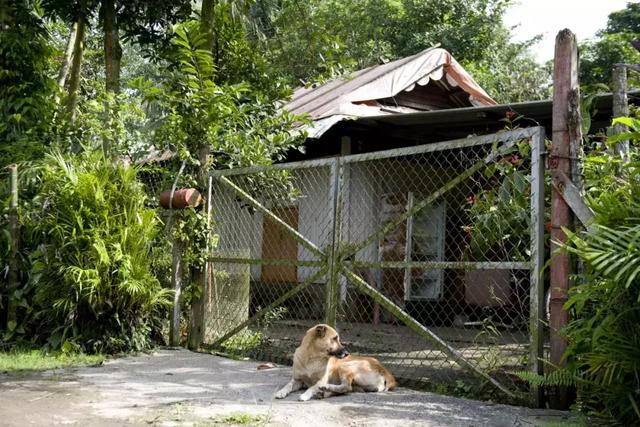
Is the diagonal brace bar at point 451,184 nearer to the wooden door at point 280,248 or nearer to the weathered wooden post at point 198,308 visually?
the weathered wooden post at point 198,308

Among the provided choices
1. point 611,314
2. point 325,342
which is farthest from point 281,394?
point 611,314

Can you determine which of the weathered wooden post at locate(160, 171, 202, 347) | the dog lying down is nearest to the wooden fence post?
the weathered wooden post at locate(160, 171, 202, 347)

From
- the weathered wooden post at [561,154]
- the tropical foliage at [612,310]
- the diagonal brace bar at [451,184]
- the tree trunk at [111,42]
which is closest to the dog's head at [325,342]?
the diagonal brace bar at [451,184]

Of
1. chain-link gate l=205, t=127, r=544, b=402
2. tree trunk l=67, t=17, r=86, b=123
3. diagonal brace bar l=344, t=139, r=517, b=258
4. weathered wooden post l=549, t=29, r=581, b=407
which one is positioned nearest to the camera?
weathered wooden post l=549, t=29, r=581, b=407

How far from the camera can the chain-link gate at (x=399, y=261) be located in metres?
5.55

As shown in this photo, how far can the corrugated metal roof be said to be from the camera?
441 inches

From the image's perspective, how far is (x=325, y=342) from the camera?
5438 mm

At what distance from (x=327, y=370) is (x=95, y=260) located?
9.87 ft

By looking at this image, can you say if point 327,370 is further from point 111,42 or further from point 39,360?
point 111,42

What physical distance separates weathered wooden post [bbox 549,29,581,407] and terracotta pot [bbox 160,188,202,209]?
4.04 metres

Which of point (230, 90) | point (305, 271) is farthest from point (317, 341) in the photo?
point (305, 271)

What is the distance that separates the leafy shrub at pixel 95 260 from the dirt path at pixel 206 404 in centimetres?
97

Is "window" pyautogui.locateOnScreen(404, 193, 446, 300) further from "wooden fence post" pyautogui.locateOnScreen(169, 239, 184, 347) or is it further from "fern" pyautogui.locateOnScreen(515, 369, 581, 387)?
"fern" pyautogui.locateOnScreen(515, 369, 581, 387)

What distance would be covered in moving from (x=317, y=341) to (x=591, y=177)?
7.80 feet
